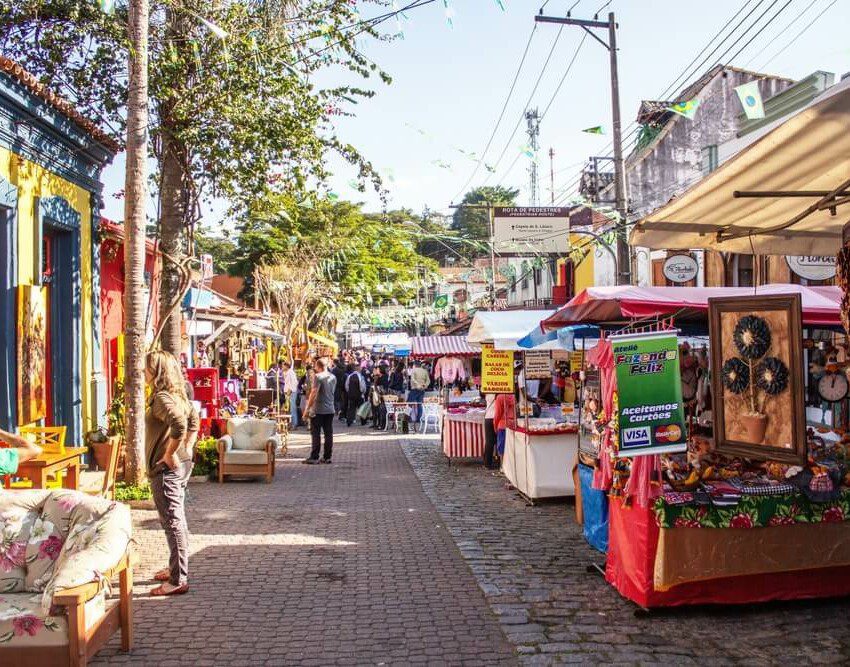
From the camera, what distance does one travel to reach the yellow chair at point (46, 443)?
24.2 ft

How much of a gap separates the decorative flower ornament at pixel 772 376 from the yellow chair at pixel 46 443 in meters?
6.24

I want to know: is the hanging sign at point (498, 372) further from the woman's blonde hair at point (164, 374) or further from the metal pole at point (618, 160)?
the woman's blonde hair at point (164, 374)

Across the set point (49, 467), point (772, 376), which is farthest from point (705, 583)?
point (49, 467)

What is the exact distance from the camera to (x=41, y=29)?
1143 centimetres

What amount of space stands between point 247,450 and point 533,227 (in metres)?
8.87

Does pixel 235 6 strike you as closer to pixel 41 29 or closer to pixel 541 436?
pixel 41 29

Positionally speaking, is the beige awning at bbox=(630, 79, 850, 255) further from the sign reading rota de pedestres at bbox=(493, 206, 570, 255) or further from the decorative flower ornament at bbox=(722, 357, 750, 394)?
the sign reading rota de pedestres at bbox=(493, 206, 570, 255)

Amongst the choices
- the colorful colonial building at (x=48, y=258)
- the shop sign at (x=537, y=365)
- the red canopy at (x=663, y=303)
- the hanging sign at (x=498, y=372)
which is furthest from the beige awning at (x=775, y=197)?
the colorful colonial building at (x=48, y=258)

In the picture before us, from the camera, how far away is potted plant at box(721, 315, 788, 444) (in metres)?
4.80

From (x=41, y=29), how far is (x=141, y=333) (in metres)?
5.02

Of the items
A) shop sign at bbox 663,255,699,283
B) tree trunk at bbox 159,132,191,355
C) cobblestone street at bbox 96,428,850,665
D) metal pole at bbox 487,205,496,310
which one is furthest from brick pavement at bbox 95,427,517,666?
metal pole at bbox 487,205,496,310

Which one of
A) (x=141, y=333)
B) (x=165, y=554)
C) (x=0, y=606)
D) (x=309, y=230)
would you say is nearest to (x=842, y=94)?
(x=0, y=606)

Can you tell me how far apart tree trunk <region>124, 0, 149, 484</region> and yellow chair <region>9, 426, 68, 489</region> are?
3.28ft

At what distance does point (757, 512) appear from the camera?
566 centimetres
